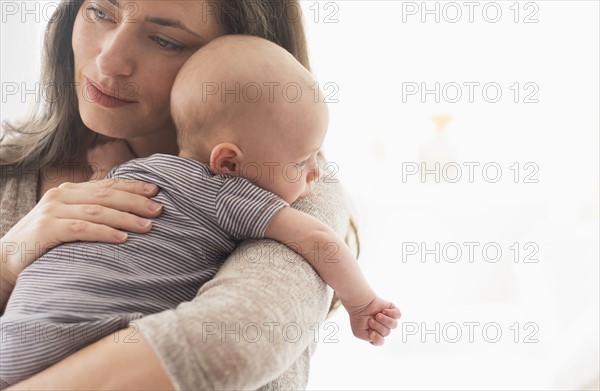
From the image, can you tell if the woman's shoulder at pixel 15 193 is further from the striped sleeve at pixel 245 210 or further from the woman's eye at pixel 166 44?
the striped sleeve at pixel 245 210

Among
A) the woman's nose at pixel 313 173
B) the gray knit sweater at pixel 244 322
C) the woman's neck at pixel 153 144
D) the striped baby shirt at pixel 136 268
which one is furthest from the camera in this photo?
the woman's neck at pixel 153 144

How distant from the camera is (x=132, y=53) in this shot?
1321 millimetres

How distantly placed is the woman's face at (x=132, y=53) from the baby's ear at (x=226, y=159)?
0.25 metres

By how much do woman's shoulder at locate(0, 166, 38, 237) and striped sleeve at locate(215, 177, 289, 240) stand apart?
1.66ft

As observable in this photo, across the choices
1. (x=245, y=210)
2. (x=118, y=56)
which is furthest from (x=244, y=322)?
(x=118, y=56)

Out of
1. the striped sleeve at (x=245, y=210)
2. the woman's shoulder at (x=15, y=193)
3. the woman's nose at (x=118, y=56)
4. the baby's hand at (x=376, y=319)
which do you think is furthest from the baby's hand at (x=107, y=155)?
the baby's hand at (x=376, y=319)

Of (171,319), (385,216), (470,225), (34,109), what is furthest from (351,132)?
(171,319)

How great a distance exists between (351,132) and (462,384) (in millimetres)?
964

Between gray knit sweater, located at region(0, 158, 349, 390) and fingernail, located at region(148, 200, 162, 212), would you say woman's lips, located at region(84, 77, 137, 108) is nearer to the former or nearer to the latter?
fingernail, located at region(148, 200, 162, 212)

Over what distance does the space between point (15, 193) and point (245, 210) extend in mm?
577

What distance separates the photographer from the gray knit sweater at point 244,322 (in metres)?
0.88

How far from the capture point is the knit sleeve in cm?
88

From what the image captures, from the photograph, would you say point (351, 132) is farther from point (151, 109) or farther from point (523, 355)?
point (151, 109)

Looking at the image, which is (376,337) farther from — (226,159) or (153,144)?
(153,144)
